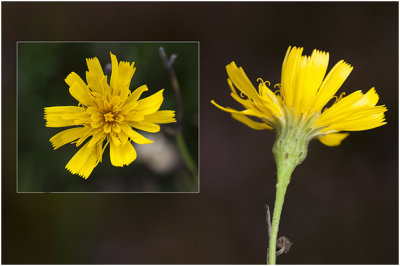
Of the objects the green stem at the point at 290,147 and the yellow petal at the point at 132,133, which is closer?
the green stem at the point at 290,147

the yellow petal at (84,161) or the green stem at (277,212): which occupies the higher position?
the yellow petal at (84,161)

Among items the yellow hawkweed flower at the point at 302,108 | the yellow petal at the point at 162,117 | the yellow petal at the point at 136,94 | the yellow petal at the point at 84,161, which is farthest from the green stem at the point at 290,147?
the yellow petal at the point at 84,161

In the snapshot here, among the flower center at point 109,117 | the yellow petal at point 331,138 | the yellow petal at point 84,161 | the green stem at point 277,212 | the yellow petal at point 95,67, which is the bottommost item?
the green stem at point 277,212

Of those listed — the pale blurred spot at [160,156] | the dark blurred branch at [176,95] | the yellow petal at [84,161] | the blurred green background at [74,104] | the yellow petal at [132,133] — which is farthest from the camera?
the pale blurred spot at [160,156]

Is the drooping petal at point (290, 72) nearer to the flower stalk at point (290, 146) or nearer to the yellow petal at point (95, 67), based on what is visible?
the flower stalk at point (290, 146)

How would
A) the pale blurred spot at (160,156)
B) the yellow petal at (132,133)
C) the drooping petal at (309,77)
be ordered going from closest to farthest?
the drooping petal at (309,77), the yellow petal at (132,133), the pale blurred spot at (160,156)

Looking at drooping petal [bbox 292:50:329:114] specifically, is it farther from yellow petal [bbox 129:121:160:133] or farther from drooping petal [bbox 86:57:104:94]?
drooping petal [bbox 86:57:104:94]

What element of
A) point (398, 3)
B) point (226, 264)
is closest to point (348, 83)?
point (398, 3)
